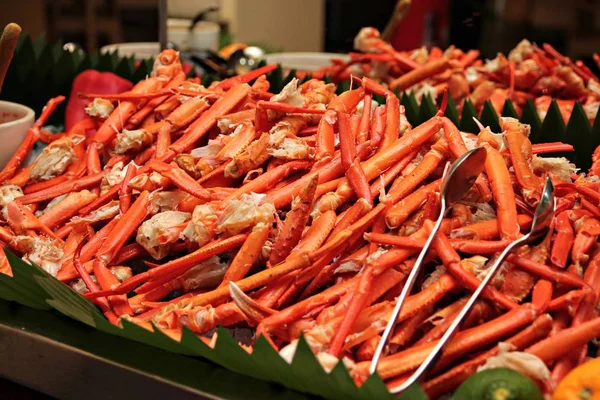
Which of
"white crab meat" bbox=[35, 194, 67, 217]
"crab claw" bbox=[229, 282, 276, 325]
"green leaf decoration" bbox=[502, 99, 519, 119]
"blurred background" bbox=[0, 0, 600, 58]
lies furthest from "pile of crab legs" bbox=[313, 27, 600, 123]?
"crab claw" bbox=[229, 282, 276, 325]

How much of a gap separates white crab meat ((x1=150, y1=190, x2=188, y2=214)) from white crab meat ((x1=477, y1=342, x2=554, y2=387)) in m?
0.68

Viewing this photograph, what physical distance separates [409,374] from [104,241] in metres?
0.64

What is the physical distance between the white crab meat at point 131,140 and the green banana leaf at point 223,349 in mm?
490

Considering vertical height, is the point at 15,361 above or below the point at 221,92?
below

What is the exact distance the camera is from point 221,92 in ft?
5.30

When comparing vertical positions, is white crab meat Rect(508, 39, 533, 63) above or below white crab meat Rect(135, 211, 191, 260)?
above

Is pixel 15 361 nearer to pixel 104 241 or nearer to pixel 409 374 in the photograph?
pixel 104 241

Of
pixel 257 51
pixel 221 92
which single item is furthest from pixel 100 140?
pixel 257 51

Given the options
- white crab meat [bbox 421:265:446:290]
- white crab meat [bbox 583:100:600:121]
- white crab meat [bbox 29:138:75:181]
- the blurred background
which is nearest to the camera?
white crab meat [bbox 421:265:446:290]

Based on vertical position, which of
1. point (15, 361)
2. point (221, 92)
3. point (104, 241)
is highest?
point (221, 92)

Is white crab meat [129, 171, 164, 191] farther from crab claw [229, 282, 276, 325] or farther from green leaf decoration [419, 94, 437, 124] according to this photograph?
green leaf decoration [419, 94, 437, 124]

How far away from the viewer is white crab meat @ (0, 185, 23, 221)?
4.87 feet

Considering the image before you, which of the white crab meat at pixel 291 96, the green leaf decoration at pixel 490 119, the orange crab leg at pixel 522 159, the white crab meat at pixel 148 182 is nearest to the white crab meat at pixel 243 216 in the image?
the white crab meat at pixel 148 182

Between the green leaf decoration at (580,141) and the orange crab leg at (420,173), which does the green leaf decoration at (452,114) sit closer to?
the green leaf decoration at (580,141)
